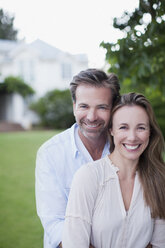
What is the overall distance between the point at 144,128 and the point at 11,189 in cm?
629

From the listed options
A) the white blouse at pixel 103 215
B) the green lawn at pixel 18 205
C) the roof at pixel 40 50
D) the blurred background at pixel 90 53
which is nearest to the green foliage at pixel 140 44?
the blurred background at pixel 90 53

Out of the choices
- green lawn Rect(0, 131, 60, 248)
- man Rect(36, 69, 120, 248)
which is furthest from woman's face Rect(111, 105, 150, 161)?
green lawn Rect(0, 131, 60, 248)

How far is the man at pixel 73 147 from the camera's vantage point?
2.46 m

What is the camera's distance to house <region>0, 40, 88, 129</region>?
28.8m

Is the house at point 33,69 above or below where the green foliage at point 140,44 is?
above

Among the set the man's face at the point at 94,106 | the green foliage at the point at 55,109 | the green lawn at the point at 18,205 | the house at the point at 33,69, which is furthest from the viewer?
the house at the point at 33,69

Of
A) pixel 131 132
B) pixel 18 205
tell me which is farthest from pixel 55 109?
pixel 131 132

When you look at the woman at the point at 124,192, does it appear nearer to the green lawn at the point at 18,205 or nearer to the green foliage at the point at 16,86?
the green lawn at the point at 18,205

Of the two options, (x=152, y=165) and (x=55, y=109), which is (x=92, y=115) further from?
(x=55, y=109)

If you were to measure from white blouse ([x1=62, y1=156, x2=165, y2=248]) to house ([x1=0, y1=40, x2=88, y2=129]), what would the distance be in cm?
2619

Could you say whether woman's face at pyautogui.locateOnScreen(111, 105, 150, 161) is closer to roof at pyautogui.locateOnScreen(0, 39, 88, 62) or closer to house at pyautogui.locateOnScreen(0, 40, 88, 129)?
house at pyautogui.locateOnScreen(0, 40, 88, 129)

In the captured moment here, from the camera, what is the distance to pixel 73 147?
8.64 feet

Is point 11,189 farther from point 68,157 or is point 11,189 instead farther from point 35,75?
point 35,75

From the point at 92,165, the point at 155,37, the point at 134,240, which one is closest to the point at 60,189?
the point at 92,165
